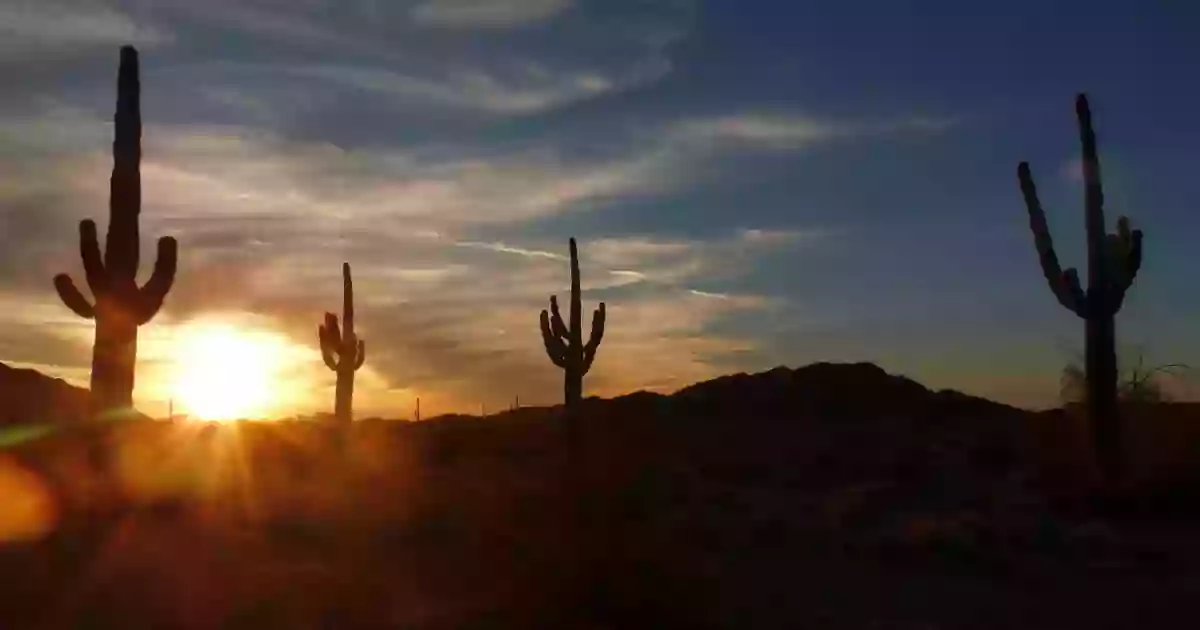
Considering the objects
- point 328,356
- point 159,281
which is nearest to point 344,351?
point 328,356

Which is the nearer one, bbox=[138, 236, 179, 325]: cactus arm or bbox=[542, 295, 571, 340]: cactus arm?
bbox=[138, 236, 179, 325]: cactus arm

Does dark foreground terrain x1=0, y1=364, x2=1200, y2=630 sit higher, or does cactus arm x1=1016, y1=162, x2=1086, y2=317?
cactus arm x1=1016, y1=162, x2=1086, y2=317

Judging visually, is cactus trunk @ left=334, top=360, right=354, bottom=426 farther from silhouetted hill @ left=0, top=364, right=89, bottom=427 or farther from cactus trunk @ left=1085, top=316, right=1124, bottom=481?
cactus trunk @ left=1085, top=316, right=1124, bottom=481

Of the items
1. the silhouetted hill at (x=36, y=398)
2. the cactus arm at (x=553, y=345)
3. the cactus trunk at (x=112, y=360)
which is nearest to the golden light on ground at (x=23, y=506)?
the cactus trunk at (x=112, y=360)

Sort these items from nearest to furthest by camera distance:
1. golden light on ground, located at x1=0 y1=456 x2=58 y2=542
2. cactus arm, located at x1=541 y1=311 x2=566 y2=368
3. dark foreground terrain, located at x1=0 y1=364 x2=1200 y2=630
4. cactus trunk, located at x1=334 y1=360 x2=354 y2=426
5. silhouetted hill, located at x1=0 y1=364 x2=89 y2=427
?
1. dark foreground terrain, located at x1=0 y1=364 x2=1200 y2=630
2. golden light on ground, located at x1=0 y1=456 x2=58 y2=542
3. cactus arm, located at x1=541 y1=311 x2=566 y2=368
4. cactus trunk, located at x1=334 y1=360 x2=354 y2=426
5. silhouetted hill, located at x1=0 y1=364 x2=89 y2=427

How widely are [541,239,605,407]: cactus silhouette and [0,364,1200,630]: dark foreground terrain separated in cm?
199

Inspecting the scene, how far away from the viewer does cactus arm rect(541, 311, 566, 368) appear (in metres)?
30.3

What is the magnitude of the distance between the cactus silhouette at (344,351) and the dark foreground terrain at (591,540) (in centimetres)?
340

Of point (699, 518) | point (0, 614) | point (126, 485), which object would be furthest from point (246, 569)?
point (699, 518)

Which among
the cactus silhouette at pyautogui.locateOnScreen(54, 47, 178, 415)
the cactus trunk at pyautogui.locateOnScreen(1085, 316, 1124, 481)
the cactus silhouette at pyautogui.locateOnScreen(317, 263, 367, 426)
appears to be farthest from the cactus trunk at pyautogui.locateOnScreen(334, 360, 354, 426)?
the cactus trunk at pyautogui.locateOnScreen(1085, 316, 1124, 481)

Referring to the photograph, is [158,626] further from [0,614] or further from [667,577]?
[667,577]

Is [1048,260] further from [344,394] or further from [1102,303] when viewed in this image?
[344,394]

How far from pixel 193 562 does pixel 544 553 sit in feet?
11.1

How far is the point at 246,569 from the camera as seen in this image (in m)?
12.8
